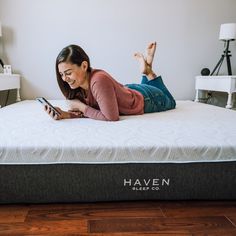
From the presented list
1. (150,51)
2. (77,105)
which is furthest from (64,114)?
(150,51)

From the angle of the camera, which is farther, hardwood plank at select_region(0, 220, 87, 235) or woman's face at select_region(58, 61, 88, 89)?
woman's face at select_region(58, 61, 88, 89)

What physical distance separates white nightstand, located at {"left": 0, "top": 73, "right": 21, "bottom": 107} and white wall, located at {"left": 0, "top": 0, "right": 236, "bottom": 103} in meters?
0.16

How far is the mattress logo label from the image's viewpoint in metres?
0.84

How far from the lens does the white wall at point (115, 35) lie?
→ 8.00ft

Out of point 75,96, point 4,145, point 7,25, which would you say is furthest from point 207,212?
point 7,25

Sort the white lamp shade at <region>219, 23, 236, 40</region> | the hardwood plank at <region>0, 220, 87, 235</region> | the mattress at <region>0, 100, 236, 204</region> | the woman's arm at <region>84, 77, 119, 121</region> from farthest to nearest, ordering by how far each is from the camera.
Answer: the white lamp shade at <region>219, 23, 236, 40</region>
the woman's arm at <region>84, 77, 119, 121</region>
the mattress at <region>0, 100, 236, 204</region>
the hardwood plank at <region>0, 220, 87, 235</region>

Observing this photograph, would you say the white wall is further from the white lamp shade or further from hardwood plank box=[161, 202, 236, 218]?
hardwood plank box=[161, 202, 236, 218]

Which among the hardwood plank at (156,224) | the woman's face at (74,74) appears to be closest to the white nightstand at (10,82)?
the woman's face at (74,74)

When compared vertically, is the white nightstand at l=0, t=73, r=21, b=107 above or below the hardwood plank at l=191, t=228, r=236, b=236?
above

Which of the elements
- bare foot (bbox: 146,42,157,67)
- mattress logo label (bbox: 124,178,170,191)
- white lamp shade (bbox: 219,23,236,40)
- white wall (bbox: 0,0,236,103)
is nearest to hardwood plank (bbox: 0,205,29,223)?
mattress logo label (bbox: 124,178,170,191)

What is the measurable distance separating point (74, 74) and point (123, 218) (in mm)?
695

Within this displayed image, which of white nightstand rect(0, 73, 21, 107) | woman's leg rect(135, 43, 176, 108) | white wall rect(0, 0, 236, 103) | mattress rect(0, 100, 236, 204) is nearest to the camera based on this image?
mattress rect(0, 100, 236, 204)

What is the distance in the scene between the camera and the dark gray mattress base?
813mm

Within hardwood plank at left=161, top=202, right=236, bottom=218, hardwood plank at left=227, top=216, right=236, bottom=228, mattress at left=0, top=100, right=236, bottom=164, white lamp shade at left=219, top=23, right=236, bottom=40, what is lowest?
hardwood plank at left=161, top=202, right=236, bottom=218
